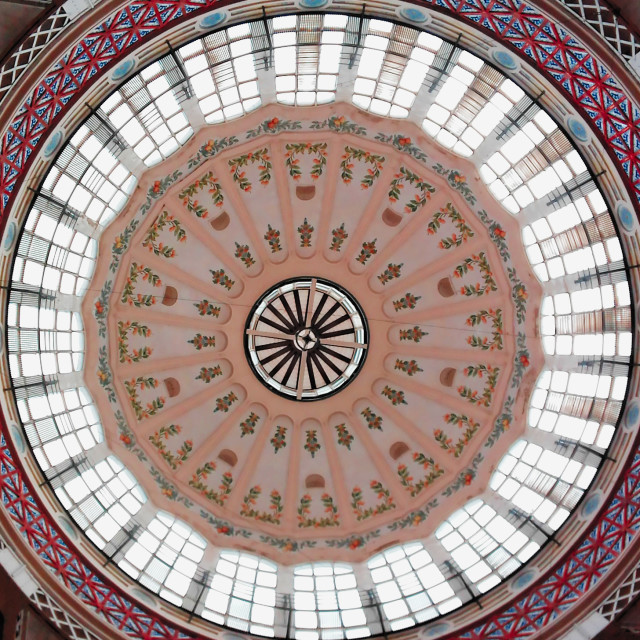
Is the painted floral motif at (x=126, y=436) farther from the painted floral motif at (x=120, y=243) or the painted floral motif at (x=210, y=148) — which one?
the painted floral motif at (x=210, y=148)

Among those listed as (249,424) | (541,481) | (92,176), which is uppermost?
(92,176)

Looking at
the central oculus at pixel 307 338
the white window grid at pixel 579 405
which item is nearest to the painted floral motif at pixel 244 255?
the central oculus at pixel 307 338

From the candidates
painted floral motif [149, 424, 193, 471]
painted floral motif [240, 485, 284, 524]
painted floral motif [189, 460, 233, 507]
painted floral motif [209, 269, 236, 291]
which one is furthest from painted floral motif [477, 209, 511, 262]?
painted floral motif [149, 424, 193, 471]

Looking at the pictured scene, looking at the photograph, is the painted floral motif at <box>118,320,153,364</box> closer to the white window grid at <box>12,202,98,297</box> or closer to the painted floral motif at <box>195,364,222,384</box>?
the painted floral motif at <box>195,364,222,384</box>

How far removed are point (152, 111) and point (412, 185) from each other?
8.33 meters

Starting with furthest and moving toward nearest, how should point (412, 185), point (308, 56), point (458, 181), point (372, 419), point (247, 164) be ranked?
point (372, 419) < point (412, 185) < point (247, 164) < point (458, 181) < point (308, 56)

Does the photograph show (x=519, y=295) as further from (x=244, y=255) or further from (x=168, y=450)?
(x=168, y=450)

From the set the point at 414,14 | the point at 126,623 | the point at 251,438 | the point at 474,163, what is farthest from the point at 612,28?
the point at 126,623

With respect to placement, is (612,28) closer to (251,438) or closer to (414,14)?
(414,14)

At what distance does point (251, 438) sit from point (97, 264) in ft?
25.3

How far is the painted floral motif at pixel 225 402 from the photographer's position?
23.5 m

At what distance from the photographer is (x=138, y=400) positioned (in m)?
22.3

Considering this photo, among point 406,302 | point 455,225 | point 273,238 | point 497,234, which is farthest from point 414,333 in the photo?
point 273,238

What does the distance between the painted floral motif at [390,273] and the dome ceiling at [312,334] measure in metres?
0.04
